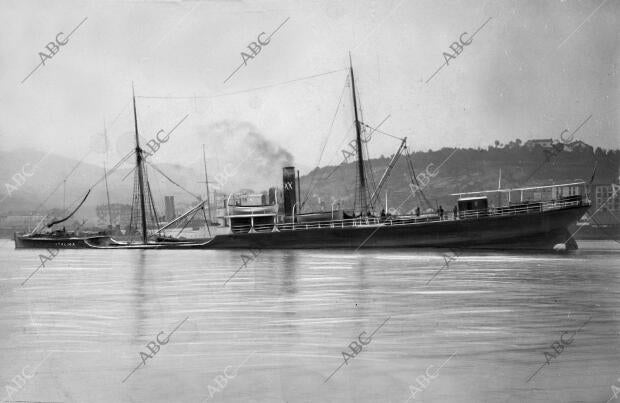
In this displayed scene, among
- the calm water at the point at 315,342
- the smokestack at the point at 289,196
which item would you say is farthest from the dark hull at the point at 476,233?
the calm water at the point at 315,342

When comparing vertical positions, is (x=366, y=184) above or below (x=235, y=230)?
above

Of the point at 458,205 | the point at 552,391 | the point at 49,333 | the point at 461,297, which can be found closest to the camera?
the point at 552,391

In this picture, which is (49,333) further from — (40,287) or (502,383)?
(40,287)

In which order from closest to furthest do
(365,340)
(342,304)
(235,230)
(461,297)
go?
(365,340), (342,304), (461,297), (235,230)

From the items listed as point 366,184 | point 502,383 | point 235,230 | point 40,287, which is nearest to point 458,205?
point 366,184

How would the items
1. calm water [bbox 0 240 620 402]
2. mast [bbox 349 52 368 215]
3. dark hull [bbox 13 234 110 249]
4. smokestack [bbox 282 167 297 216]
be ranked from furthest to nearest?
dark hull [bbox 13 234 110 249], smokestack [bbox 282 167 297 216], mast [bbox 349 52 368 215], calm water [bbox 0 240 620 402]

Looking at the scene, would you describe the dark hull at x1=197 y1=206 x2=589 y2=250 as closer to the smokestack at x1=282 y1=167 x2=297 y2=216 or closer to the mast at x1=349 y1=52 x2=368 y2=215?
the mast at x1=349 y1=52 x2=368 y2=215

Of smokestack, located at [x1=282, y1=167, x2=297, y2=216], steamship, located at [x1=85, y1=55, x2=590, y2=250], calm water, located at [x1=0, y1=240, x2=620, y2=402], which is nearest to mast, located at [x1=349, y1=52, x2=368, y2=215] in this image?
steamship, located at [x1=85, y1=55, x2=590, y2=250]
